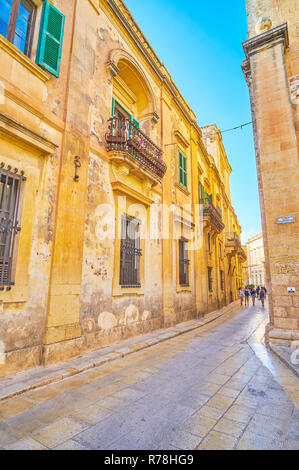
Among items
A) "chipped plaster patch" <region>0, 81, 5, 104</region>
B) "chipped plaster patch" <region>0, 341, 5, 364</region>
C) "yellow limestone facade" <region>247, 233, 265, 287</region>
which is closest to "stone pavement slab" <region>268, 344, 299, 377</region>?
"chipped plaster patch" <region>0, 341, 5, 364</region>

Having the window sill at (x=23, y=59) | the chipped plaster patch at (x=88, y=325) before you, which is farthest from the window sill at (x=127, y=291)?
the window sill at (x=23, y=59)

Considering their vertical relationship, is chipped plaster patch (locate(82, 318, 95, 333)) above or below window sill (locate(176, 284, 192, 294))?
below

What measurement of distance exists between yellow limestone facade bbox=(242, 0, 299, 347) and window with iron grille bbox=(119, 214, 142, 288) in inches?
147

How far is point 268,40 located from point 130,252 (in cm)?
766

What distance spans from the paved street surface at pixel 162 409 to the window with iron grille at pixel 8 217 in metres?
1.88

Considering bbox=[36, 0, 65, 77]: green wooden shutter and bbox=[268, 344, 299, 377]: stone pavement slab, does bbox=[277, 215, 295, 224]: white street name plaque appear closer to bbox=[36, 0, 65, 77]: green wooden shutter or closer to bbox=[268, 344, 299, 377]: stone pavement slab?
bbox=[268, 344, 299, 377]: stone pavement slab

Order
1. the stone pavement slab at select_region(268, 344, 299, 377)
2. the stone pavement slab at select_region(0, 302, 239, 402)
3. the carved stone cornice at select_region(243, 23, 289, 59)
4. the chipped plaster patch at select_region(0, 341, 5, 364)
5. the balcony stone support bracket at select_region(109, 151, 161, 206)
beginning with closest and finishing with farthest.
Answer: the stone pavement slab at select_region(0, 302, 239, 402)
the chipped plaster patch at select_region(0, 341, 5, 364)
the stone pavement slab at select_region(268, 344, 299, 377)
the balcony stone support bracket at select_region(109, 151, 161, 206)
the carved stone cornice at select_region(243, 23, 289, 59)

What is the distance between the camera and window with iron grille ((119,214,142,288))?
7112 millimetres

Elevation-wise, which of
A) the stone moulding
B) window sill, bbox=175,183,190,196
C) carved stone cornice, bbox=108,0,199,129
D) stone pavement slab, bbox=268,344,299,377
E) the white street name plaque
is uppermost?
carved stone cornice, bbox=108,0,199,129

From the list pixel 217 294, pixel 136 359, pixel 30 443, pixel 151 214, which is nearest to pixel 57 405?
pixel 30 443

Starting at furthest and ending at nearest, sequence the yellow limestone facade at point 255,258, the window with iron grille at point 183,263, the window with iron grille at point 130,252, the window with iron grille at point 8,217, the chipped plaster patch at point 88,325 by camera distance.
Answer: the yellow limestone facade at point 255,258
the window with iron grille at point 183,263
the window with iron grille at point 130,252
the chipped plaster patch at point 88,325
the window with iron grille at point 8,217

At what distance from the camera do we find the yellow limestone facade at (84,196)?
438cm

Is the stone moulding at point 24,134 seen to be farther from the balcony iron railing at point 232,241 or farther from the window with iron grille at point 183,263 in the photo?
the balcony iron railing at point 232,241
